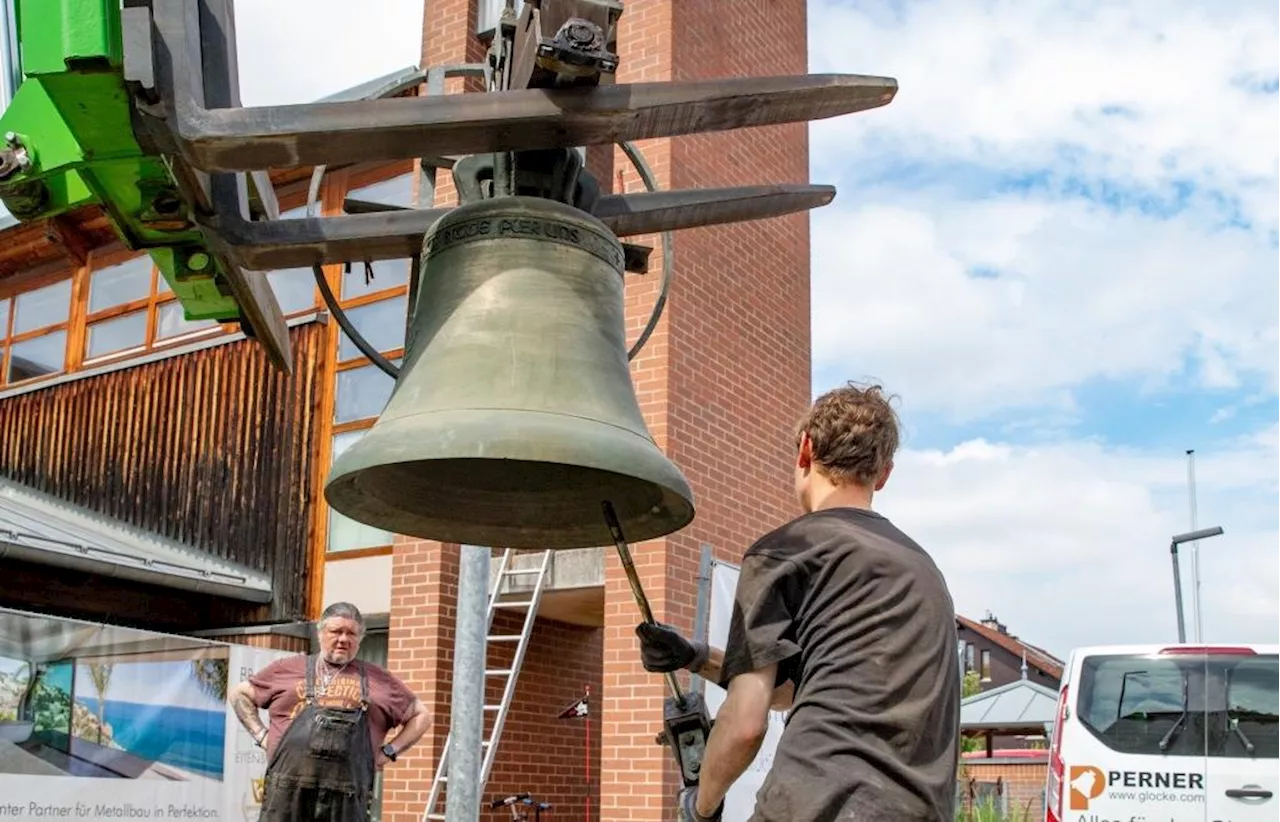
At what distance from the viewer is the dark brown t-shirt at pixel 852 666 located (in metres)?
2.57

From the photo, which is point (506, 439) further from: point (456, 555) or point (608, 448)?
point (456, 555)

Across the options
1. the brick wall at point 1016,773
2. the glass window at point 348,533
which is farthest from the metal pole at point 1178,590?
the glass window at point 348,533

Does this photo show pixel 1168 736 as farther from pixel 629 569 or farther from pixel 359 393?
pixel 629 569

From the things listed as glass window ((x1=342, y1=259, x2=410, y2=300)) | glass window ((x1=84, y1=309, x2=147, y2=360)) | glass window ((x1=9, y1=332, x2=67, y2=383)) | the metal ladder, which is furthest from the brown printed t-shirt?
glass window ((x1=9, y1=332, x2=67, y2=383))

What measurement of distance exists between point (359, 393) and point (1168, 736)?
6.57 m

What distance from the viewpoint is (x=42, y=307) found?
13.8 m

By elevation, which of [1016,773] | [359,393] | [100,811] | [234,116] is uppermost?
[359,393]

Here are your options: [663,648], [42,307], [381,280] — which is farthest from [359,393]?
[663,648]

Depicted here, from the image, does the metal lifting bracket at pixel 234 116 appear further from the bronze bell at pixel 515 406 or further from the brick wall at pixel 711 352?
the brick wall at pixel 711 352

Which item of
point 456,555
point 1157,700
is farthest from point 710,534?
point 1157,700

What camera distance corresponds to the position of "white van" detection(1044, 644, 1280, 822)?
8656mm

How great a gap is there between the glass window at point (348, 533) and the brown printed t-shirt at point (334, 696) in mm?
4588

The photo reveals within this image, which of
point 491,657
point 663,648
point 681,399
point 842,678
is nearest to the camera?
point 842,678

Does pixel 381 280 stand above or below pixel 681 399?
above
